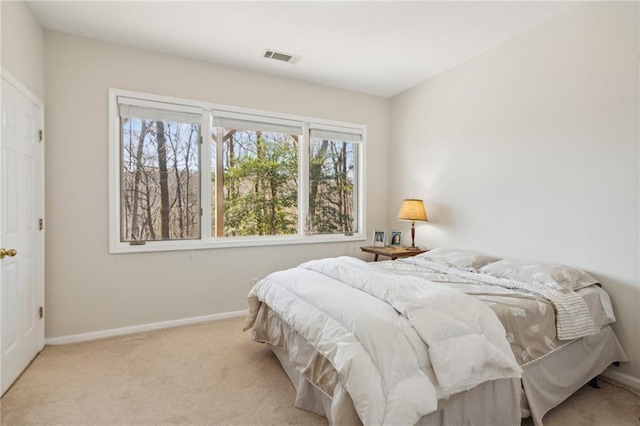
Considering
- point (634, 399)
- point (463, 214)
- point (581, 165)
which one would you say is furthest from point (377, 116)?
point (634, 399)

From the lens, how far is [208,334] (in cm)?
309

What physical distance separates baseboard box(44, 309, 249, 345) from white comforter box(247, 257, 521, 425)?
5.93 feet


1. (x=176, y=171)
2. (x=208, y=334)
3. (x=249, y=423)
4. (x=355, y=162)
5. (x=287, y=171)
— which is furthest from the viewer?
(x=355, y=162)

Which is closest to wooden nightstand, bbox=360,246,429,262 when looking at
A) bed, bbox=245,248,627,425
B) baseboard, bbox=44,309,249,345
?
bed, bbox=245,248,627,425

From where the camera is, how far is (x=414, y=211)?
3.78m

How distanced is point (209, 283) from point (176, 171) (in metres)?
1.20

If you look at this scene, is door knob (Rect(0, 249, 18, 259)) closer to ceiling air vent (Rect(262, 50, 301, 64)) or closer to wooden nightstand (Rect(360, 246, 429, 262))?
ceiling air vent (Rect(262, 50, 301, 64))

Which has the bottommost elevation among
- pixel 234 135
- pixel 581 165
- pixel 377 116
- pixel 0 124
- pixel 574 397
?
pixel 574 397

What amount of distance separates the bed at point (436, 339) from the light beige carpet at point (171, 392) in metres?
0.14

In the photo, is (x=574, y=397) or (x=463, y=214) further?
(x=463, y=214)

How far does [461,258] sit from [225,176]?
2.54 metres

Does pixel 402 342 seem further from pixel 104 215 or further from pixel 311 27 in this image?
pixel 104 215

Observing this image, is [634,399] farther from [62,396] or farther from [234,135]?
[234,135]

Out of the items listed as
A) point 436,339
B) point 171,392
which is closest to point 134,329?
point 171,392
